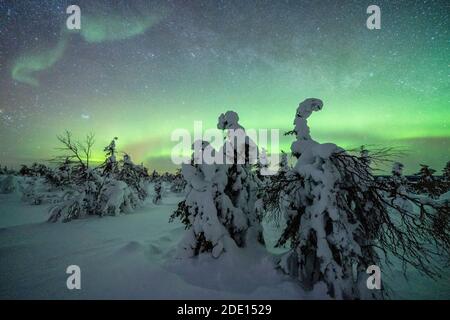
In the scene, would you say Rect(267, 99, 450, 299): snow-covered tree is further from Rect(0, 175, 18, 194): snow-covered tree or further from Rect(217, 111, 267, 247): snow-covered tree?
Rect(0, 175, 18, 194): snow-covered tree

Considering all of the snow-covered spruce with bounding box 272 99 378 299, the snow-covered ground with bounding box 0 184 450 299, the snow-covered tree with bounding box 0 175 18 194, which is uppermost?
the snow-covered spruce with bounding box 272 99 378 299

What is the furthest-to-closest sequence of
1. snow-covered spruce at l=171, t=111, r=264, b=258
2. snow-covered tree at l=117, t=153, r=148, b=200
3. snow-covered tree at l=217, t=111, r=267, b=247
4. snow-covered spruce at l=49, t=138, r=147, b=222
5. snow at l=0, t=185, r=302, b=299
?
1. snow-covered tree at l=117, t=153, r=148, b=200
2. snow-covered spruce at l=49, t=138, r=147, b=222
3. snow-covered tree at l=217, t=111, r=267, b=247
4. snow-covered spruce at l=171, t=111, r=264, b=258
5. snow at l=0, t=185, r=302, b=299

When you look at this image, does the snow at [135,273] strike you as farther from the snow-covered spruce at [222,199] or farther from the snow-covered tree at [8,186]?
the snow-covered tree at [8,186]

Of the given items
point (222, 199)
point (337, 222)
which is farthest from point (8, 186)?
point (337, 222)

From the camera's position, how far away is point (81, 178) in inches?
712

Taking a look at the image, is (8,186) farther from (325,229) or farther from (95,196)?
(325,229)

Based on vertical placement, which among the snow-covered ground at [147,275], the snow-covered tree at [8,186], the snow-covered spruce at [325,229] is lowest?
the snow-covered tree at [8,186]

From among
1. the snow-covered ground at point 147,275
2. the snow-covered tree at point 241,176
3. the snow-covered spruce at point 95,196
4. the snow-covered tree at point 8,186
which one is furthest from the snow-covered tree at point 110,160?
the snow-covered tree at point 8,186

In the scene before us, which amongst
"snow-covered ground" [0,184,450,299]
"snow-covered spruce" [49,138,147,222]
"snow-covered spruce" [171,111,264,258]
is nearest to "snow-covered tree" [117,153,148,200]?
"snow-covered spruce" [49,138,147,222]

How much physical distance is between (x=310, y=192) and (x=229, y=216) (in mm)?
2723

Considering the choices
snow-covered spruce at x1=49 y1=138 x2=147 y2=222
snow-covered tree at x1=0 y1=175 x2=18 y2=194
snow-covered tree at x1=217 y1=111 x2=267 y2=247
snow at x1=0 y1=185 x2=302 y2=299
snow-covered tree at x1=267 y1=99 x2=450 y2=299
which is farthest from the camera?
snow-covered tree at x1=0 y1=175 x2=18 y2=194
